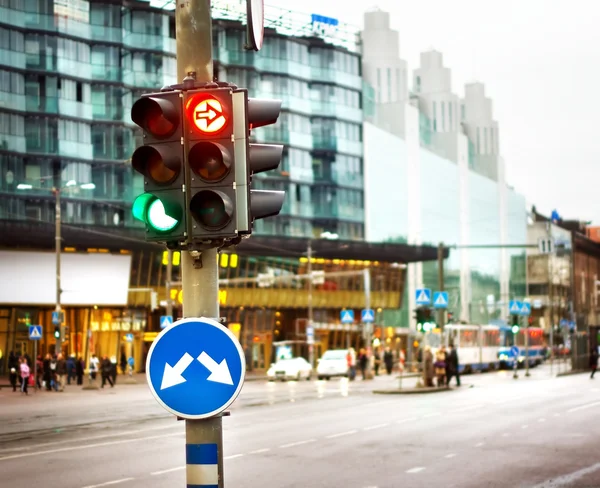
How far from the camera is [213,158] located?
20.8 feet

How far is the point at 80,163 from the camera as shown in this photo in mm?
77188

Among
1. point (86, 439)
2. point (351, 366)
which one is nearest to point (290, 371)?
point (351, 366)

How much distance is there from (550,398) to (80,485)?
22.8 meters

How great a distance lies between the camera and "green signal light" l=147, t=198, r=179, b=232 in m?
6.37

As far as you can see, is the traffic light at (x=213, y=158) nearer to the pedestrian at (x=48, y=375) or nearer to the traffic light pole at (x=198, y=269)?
the traffic light pole at (x=198, y=269)

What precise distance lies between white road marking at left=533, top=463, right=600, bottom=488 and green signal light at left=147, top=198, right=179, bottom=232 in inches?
360

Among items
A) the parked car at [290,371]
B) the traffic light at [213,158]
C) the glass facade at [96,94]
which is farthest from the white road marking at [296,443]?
the glass facade at [96,94]

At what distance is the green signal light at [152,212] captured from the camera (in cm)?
640

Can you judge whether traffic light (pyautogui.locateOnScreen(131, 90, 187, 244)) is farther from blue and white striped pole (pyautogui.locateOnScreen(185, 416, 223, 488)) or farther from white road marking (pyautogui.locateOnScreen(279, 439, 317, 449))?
white road marking (pyautogui.locateOnScreen(279, 439, 317, 449))

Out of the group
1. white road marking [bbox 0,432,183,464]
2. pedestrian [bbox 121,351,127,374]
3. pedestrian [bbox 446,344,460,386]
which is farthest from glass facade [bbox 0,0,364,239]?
white road marking [bbox 0,432,183,464]

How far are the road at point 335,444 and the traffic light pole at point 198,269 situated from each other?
8032 mm

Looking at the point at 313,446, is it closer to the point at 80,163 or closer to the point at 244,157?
the point at 244,157

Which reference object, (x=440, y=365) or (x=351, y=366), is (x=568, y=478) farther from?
(x=351, y=366)

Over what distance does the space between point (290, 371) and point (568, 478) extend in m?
46.7
